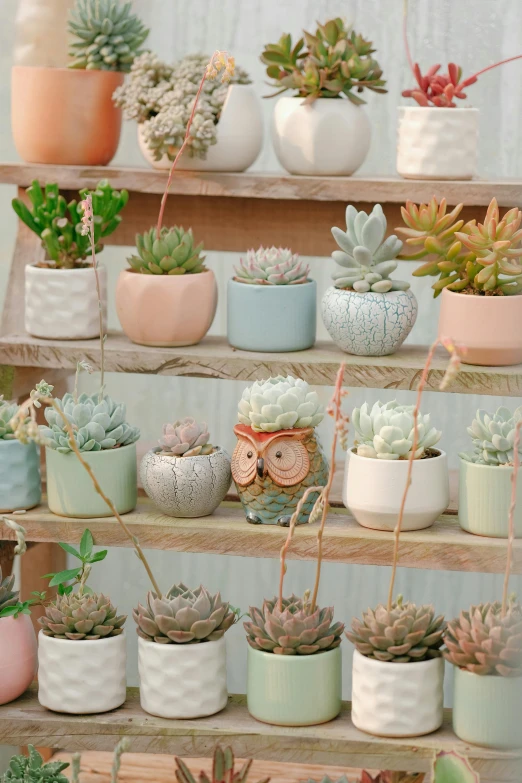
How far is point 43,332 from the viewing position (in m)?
1.12

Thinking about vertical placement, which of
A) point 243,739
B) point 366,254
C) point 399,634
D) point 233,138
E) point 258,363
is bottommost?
point 243,739

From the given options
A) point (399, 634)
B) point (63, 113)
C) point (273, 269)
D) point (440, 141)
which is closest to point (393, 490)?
point (399, 634)

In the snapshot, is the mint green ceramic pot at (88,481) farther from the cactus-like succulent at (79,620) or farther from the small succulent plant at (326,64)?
the small succulent plant at (326,64)

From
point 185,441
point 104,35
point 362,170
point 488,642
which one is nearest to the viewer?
point 488,642

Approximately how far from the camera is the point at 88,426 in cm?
101

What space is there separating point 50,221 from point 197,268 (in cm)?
15

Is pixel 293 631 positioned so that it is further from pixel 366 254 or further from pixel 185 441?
pixel 366 254

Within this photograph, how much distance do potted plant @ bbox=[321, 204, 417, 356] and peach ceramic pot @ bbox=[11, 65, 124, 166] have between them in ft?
1.00

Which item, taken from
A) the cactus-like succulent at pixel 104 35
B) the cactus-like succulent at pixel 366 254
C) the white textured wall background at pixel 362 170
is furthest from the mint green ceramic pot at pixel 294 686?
the cactus-like succulent at pixel 104 35

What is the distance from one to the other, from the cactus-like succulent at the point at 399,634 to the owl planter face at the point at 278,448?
0.39 feet

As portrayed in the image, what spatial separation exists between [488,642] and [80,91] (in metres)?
0.67

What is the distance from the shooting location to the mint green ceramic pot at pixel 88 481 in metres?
1.01

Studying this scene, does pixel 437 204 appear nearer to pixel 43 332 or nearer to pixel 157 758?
pixel 43 332

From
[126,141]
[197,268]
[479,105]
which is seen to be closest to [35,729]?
[197,268]
